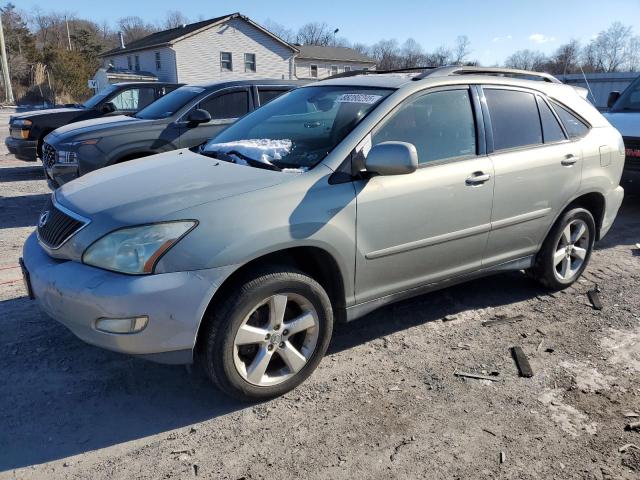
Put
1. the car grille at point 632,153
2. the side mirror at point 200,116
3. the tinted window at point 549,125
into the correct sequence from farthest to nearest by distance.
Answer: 1. the car grille at point 632,153
2. the side mirror at point 200,116
3. the tinted window at point 549,125

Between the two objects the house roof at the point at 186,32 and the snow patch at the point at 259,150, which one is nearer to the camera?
the snow patch at the point at 259,150

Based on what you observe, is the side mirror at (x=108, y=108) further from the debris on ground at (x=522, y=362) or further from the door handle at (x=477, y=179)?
the debris on ground at (x=522, y=362)

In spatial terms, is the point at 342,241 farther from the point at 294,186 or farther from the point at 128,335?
the point at 128,335

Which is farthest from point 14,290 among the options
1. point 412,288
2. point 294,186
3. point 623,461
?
point 623,461

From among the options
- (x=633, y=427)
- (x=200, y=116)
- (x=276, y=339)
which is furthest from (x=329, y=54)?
(x=633, y=427)

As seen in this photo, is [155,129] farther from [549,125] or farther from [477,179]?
[549,125]

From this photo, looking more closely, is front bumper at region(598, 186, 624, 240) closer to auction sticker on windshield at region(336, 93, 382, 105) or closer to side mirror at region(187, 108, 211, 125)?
auction sticker on windshield at region(336, 93, 382, 105)

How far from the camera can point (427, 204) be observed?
11.2ft

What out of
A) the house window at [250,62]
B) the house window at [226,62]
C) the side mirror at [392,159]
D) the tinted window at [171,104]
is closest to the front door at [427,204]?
the side mirror at [392,159]

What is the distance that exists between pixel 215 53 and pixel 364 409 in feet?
128

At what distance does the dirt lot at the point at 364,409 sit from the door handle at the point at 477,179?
1130 millimetres

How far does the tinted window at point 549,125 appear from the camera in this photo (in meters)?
4.24

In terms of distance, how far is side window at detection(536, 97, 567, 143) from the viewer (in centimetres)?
424

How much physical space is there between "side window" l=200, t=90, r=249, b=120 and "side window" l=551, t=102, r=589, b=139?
4532 millimetres
